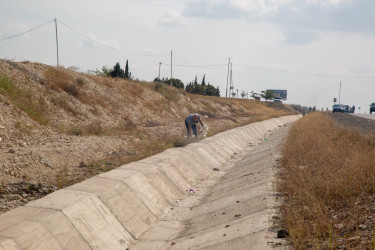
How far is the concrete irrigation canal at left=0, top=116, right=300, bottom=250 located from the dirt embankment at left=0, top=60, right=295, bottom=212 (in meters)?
1.56

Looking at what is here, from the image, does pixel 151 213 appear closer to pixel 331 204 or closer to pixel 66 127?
pixel 331 204

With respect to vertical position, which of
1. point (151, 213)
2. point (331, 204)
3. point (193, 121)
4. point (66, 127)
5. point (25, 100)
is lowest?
point (151, 213)

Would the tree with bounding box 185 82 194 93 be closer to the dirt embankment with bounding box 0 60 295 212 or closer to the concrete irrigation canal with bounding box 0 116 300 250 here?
the dirt embankment with bounding box 0 60 295 212

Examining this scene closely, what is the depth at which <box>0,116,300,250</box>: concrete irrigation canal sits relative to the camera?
5.34 m

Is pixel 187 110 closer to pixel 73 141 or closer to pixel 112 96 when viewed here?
pixel 112 96

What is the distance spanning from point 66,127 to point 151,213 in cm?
1318

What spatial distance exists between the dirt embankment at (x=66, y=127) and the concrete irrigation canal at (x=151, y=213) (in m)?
1.56

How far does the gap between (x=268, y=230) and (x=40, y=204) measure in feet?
11.2

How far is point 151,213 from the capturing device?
7.91 meters

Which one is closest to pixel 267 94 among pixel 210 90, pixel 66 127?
pixel 210 90

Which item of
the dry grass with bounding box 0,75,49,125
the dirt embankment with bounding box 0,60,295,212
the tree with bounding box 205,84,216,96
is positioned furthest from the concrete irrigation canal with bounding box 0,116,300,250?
the tree with bounding box 205,84,216,96

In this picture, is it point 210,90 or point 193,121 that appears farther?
point 210,90

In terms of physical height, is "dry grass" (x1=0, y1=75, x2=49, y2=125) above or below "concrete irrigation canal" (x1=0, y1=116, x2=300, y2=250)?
above

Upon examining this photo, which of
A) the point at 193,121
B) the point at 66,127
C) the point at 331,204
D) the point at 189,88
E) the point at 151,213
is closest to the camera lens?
the point at 331,204
